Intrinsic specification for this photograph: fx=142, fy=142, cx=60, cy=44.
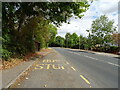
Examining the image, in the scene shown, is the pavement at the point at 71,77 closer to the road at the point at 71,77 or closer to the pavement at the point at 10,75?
the road at the point at 71,77

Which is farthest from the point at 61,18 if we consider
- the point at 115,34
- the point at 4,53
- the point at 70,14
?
the point at 115,34

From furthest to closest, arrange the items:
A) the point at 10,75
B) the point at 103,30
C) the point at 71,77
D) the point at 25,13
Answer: the point at 103,30
the point at 25,13
the point at 71,77
the point at 10,75

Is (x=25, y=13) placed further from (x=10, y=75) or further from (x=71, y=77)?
(x=71, y=77)

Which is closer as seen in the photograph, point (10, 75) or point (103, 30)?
point (10, 75)

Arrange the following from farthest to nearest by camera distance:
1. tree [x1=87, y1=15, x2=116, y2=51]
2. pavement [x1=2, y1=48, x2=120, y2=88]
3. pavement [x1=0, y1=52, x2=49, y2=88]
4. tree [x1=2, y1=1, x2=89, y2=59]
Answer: tree [x1=87, y1=15, x2=116, y2=51]
tree [x1=2, y1=1, x2=89, y2=59]
pavement [x1=2, y1=48, x2=120, y2=88]
pavement [x1=0, y1=52, x2=49, y2=88]

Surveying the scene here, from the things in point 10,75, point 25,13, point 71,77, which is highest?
point 25,13

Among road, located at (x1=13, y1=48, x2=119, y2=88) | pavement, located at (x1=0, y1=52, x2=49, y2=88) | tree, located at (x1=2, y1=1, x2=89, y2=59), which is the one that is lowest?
road, located at (x1=13, y1=48, x2=119, y2=88)

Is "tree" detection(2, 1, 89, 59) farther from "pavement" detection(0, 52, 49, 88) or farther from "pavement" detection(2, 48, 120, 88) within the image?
"pavement" detection(2, 48, 120, 88)

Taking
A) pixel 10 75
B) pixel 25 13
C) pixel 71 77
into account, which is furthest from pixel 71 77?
pixel 25 13

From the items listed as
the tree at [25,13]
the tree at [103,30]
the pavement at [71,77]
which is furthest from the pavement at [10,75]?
the tree at [103,30]

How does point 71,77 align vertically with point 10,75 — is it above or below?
below

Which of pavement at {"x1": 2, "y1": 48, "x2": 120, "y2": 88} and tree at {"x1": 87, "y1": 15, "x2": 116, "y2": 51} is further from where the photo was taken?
tree at {"x1": 87, "y1": 15, "x2": 116, "y2": 51}

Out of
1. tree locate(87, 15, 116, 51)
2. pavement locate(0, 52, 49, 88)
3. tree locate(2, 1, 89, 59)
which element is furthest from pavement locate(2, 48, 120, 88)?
tree locate(87, 15, 116, 51)

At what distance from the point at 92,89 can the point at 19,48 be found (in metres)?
11.4
